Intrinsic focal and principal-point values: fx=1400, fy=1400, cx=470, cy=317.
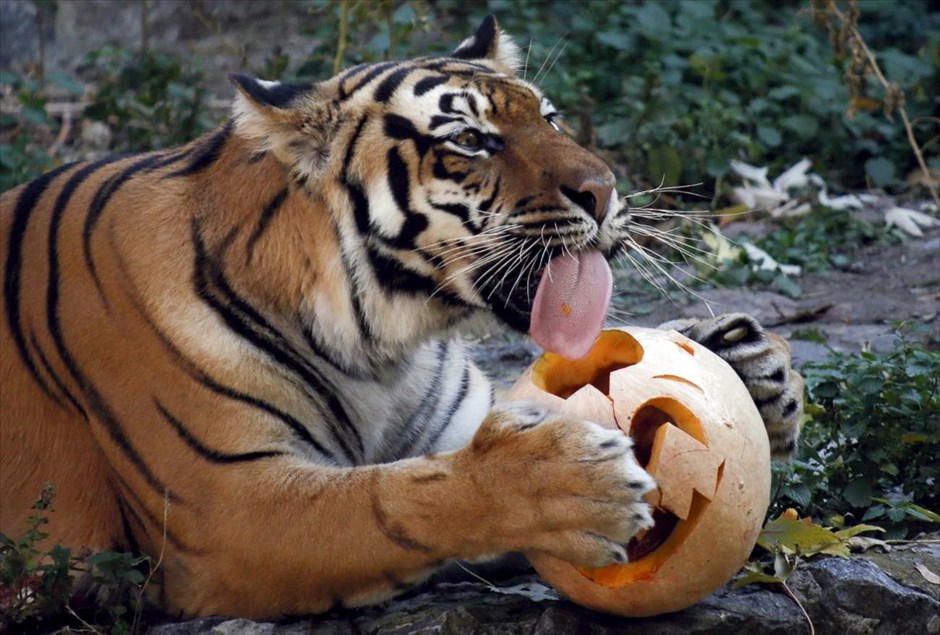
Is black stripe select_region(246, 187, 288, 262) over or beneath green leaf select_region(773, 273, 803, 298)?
over

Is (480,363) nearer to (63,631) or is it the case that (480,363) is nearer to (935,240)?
(63,631)

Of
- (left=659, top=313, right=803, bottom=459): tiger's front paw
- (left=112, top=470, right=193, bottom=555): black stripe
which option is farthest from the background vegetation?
(left=112, top=470, right=193, bottom=555): black stripe

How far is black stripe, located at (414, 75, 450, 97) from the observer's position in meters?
3.03

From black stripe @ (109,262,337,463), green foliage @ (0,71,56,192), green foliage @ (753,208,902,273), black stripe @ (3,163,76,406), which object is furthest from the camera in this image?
green foliage @ (753,208,902,273)

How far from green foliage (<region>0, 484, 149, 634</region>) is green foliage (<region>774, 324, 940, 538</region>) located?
4.67ft

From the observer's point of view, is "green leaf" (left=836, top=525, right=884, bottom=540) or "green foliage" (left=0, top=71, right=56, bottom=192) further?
"green foliage" (left=0, top=71, right=56, bottom=192)

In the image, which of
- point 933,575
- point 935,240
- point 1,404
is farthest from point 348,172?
point 935,240

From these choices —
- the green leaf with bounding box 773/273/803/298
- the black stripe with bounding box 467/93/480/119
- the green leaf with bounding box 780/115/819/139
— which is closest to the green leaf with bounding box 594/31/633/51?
the green leaf with bounding box 780/115/819/139

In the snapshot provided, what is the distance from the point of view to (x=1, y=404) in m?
3.21

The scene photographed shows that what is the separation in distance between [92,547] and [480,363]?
1736 mm

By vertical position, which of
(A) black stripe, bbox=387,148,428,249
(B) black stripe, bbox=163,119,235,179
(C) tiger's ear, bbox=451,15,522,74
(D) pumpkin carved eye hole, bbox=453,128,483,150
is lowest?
(A) black stripe, bbox=387,148,428,249

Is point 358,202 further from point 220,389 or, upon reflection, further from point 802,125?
point 802,125

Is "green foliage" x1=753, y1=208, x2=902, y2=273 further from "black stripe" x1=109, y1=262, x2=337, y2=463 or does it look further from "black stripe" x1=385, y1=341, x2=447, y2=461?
"black stripe" x1=109, y1=262, x2=337, y2=463

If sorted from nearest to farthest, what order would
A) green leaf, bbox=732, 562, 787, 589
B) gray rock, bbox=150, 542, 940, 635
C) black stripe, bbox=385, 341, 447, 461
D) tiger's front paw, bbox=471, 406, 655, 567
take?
tiger's front paw, bbox=471, 406, 655, 567 < gray rock, bbox=150, 542, 940, 635 < green leaf, bbox=732, 562, 787, 589 < black stripe, bbox=385, 341, 447, 461
